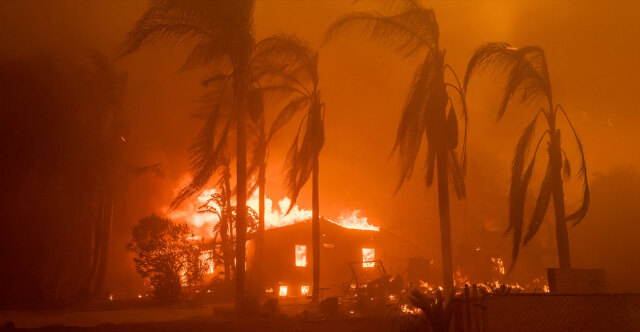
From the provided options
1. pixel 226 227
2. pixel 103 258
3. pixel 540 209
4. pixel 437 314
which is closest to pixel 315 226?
pixel 540 209

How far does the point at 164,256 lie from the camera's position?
21.7 metres

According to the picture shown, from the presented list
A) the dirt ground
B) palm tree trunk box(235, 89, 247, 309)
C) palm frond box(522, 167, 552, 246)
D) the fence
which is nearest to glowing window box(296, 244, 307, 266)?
palm tree trunk box(235, 89, 247, 309)

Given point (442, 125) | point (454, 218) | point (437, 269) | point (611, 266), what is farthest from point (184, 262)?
point (454, 218)

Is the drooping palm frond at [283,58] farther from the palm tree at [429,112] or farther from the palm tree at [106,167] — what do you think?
the palm tree at [106,167]

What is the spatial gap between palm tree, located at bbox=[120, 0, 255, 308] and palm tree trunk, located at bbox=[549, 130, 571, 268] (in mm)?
10160

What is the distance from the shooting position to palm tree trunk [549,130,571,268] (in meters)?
14.9

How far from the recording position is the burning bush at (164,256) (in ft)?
70.0

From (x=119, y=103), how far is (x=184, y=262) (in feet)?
35.0

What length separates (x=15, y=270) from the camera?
22.4 meters

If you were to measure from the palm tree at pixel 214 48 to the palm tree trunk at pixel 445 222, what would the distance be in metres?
6.73

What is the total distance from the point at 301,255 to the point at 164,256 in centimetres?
1348

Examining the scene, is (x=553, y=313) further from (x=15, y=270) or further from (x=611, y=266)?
(x=611, y=266)

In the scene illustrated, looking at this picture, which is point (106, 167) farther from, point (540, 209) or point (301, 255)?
point (540, 209)

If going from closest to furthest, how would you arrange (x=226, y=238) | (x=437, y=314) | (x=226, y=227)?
(x=437, y=314) < (x=226, y=238) < (x=226, y=227)
